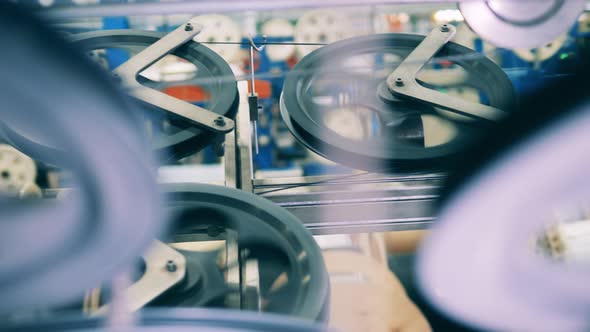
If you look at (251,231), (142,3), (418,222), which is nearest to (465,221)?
(142,3)

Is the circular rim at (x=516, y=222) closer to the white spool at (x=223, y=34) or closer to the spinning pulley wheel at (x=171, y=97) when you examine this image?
the spinning pulley wheel at (x=171, y=97)

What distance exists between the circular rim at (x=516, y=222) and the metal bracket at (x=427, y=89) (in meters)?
0.90

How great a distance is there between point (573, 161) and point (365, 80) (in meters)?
1.22

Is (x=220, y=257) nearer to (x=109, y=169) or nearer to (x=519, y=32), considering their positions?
(x=519, y=32)

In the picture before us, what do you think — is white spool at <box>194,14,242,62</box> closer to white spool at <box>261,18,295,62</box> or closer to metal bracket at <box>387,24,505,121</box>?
white spool at <box>261,18,295,62</box>

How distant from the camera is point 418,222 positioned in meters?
1.15

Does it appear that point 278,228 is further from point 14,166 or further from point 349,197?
point 14,166

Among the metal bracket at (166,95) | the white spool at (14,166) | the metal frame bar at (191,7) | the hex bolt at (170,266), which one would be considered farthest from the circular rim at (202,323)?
the white spool at (14,166)

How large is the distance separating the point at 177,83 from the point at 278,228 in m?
0.32

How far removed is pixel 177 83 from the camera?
3.16ft

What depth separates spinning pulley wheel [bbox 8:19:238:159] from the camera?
116 centimetres

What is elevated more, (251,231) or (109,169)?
(109,169)

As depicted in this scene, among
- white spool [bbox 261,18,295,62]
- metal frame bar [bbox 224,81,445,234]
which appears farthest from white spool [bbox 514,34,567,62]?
metal frame bar [bbox 224,81,445,234]

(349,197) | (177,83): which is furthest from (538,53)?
(177,83)
